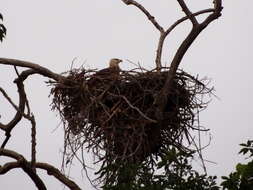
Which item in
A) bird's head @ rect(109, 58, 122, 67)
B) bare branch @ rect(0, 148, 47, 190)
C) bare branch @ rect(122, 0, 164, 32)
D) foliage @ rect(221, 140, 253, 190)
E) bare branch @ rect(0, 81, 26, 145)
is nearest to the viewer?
foliage @ rect(221, 140, 253, 190)

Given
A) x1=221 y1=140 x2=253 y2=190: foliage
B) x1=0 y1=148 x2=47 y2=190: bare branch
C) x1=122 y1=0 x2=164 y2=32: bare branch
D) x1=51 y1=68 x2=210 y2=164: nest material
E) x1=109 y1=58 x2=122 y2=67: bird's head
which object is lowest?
x1=221 y1=140 x2=253 y2=190: foliage

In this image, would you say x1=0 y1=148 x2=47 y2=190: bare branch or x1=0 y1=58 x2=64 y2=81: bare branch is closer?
x1=0 y1=148 x2=47 y2=190: bare branch

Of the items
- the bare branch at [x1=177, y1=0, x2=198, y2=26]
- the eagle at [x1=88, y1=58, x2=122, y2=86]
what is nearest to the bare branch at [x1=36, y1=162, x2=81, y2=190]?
the eagle at [x1=88, y1=58, x2=122, y2=86]

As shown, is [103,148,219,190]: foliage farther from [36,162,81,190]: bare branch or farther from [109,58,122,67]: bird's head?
[109,58,122,67]: bird's head

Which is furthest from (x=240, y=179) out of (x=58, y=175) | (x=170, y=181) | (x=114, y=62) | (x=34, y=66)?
(x=114, y=62)

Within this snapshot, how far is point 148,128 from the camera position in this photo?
5895 millimetres

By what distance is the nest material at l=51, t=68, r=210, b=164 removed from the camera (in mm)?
5742

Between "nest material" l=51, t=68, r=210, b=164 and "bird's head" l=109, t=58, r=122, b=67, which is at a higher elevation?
"bird's head" l=109, t=58, r=122, b=67

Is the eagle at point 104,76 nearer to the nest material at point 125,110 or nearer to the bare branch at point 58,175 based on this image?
the nest material at point 125,110

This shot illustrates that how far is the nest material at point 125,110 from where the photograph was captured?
5742 mm

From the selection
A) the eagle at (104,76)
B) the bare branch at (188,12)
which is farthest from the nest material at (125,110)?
the bare branch at (188,12)

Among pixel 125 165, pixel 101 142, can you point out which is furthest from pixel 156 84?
pixel 125 165

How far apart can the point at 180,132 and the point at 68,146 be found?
1068 millimetres

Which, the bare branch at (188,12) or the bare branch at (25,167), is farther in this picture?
the bare branch at (25,167)
